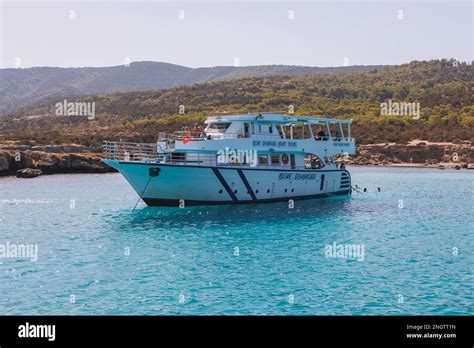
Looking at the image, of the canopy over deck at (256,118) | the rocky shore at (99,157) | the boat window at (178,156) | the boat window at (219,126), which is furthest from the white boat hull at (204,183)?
the rocky shore at (99,157)

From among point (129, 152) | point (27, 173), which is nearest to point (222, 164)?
point (129, 152)

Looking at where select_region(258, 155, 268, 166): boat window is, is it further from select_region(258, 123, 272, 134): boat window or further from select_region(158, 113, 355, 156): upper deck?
select_region(258, 123, 272, 134): boat window

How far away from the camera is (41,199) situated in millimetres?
39406

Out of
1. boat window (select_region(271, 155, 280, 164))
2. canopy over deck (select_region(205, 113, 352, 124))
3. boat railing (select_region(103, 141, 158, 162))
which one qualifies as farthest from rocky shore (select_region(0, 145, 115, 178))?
boat window (select_region(271, 155, 280, 164))

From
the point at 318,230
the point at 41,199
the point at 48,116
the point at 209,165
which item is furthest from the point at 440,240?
the point at 48,116

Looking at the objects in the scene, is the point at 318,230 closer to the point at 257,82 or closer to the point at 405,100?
the point at 405,100

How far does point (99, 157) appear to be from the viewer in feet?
241

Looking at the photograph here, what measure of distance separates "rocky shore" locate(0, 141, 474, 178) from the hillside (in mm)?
4377

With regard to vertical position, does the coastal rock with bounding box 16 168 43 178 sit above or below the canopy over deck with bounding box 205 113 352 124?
below

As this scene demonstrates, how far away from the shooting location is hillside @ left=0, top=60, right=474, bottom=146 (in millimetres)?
98875

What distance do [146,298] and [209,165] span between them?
60.6 ft

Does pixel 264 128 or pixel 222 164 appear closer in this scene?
pixel 222 164

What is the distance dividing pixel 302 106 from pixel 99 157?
5941cm

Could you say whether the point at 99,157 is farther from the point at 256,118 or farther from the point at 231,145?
the point at 231,145
